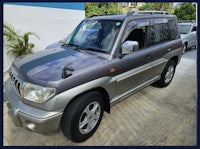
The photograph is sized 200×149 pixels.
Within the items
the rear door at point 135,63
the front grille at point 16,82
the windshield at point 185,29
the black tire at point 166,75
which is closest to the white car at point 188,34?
the windshield at point 185,29

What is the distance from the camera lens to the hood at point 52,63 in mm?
2186

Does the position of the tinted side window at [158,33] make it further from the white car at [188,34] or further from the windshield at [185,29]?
the windshield at [185,29]

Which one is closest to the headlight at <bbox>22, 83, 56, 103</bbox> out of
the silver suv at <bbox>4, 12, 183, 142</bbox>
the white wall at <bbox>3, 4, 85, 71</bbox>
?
the silver suv at <bbox>4, 12, 183, 142</bbox>

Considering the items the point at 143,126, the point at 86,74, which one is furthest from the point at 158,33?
the point at 86,74

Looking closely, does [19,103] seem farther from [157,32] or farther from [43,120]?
[157,32]

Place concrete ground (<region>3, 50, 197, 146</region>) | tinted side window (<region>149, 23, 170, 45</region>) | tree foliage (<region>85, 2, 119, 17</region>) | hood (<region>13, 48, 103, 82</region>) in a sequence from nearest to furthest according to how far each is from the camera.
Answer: hood (<region>13, 48, 103, 82</region>)
concrete ground (<region>3, 50, 197, 146</region>)
tinted side window (<region>149, 23, 170, 45</region>)
tree foliage (<region>85, 2, 119, 17</region>)

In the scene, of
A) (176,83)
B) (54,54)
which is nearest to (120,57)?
(54,54)

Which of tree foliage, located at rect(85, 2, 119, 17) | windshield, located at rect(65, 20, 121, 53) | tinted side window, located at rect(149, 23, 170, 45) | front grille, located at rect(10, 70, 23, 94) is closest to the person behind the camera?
front grille, located at rect(10, 70, 23, 94)

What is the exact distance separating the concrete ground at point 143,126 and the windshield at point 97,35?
4.25 ft

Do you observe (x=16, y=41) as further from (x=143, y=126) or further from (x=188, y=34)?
(x=188, y=34)

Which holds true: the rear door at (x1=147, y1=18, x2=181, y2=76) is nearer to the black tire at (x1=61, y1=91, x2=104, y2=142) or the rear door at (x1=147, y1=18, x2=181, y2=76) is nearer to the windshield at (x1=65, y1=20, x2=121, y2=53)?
the windshield at (x1=65, y1=20, x2=121, y2=53)

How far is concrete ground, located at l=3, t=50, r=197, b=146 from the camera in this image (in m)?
2.59

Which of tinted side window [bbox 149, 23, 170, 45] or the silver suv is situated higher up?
tinted side window [bbox 149, 23, 170, 45]

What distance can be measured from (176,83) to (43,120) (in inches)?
152
